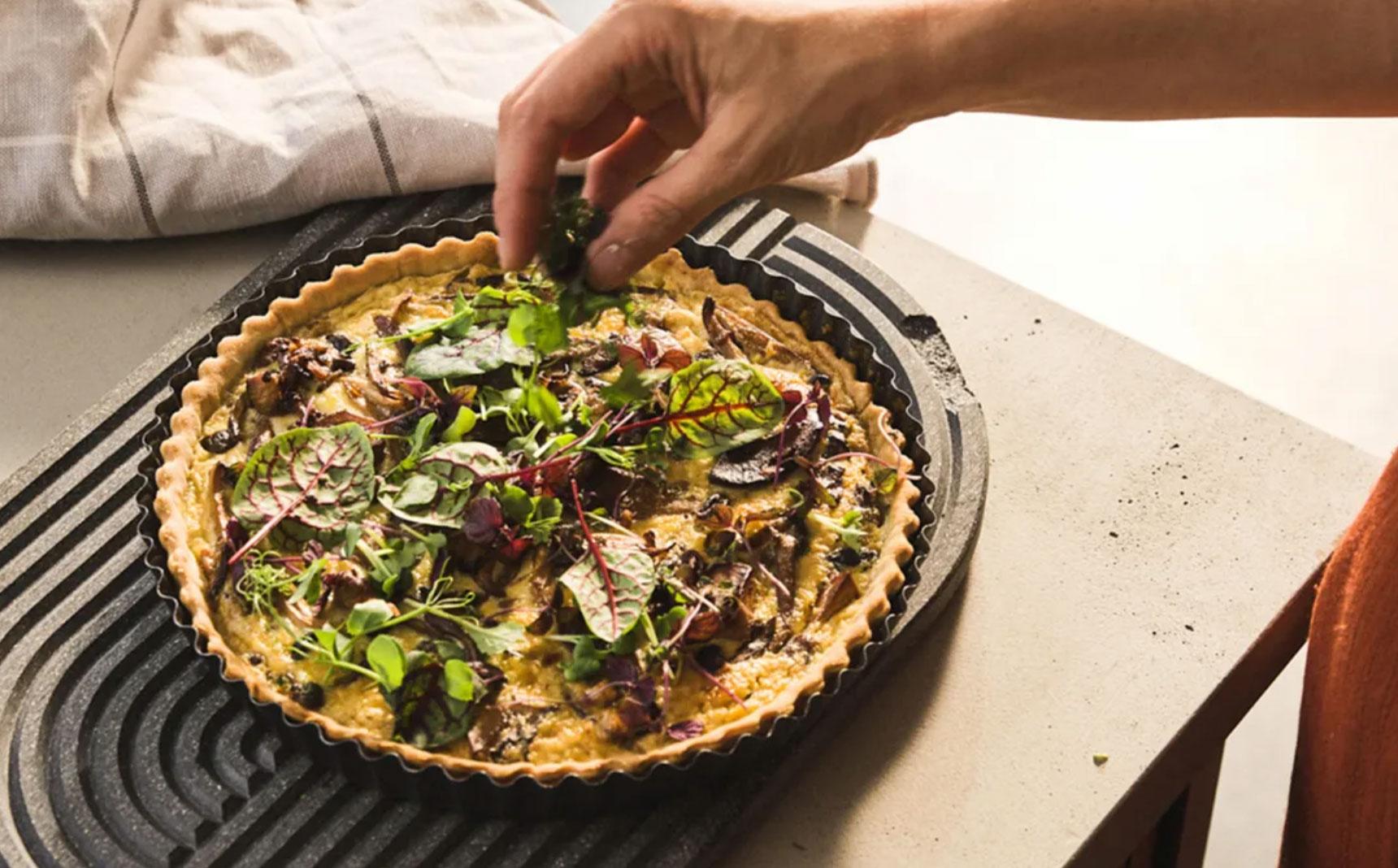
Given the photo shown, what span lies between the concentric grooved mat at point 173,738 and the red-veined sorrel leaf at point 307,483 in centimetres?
20

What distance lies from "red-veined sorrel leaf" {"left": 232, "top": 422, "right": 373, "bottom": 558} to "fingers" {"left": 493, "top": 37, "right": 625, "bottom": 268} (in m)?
0.42

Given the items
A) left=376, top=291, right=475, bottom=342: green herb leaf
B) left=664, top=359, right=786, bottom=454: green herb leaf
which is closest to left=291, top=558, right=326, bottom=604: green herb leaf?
left=376, top=291, right=475, bottom=342: green herb leaf

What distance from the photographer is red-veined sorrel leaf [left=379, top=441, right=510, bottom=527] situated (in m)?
2.38

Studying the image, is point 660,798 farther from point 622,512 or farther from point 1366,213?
point 1366,213

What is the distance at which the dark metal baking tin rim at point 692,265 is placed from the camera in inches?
82.7

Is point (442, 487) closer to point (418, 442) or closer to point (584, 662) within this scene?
point (418, 442)

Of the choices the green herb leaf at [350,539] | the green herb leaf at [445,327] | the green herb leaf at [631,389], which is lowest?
the green herb leaf at [350,539]

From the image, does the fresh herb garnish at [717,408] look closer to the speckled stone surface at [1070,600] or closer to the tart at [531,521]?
the tart at [531,521]

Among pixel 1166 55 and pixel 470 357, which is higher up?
pixel 1166 55

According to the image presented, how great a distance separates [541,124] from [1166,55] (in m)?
0.84

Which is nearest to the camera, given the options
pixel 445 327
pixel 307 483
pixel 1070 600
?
pixel 307 483

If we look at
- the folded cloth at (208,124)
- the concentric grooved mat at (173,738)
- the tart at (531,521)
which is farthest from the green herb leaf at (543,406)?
the folded cloth at (208,124)

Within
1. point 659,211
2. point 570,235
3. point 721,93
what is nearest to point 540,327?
point 570,235

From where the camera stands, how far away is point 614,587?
2.27 m
